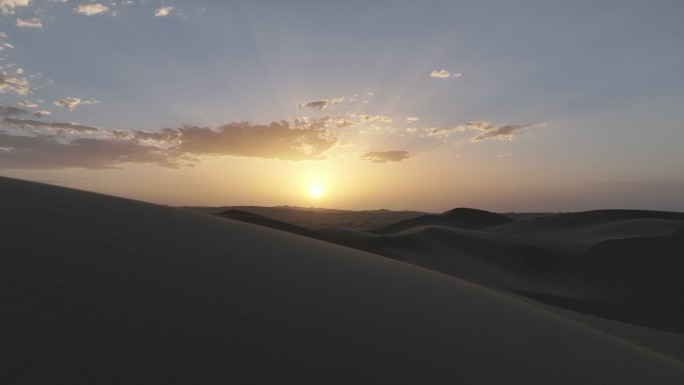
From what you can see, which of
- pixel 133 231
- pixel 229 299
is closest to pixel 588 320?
pixel 229 299

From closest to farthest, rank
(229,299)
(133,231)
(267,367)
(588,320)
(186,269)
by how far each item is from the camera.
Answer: (267,367) < (229,299) < (186,269) < (133,231) < (588,320)

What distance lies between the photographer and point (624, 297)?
6789mm

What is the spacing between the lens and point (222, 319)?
1.77 metres

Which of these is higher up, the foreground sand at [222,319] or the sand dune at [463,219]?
the sand dune at [463,219]

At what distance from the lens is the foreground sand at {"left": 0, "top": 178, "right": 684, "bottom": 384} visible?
1429mm

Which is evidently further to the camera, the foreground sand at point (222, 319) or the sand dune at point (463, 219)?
the sand dune at point (463, 219)

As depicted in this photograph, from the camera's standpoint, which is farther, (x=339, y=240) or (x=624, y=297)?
(x=339, y=240)

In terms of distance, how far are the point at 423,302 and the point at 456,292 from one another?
0.83 metres

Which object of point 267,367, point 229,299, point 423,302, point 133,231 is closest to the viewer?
point 267,367

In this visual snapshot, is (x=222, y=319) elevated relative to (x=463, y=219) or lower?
lower

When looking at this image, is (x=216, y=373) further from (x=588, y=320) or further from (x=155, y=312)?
(x=588, y=320)

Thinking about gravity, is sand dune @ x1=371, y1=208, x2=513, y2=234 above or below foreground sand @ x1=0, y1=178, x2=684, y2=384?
above

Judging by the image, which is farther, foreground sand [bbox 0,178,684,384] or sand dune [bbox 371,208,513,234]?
sand dune [bbox 371,208,513,234]

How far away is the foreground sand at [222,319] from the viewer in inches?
56.2
